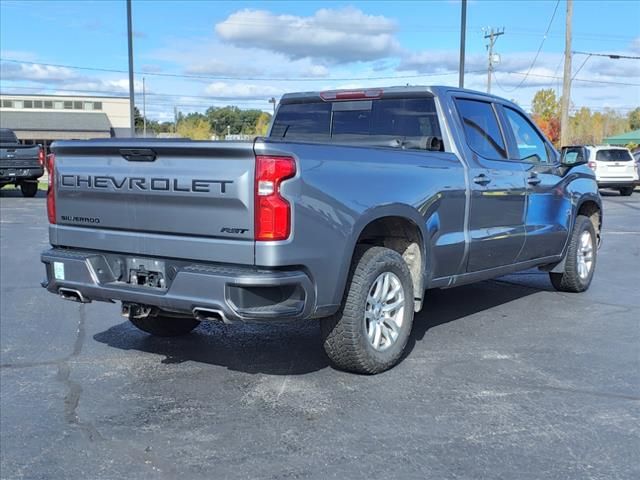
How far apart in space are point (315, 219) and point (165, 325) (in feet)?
7.22

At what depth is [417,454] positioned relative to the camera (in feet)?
11.6

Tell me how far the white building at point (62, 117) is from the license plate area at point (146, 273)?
6407 centimetres

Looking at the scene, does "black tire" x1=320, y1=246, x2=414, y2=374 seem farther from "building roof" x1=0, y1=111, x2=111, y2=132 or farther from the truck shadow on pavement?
"building roof" x1=0, y1=111, x2=111, y2=132

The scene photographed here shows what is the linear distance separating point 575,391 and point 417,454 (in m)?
1.51

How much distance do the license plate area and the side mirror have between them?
15.1 ft

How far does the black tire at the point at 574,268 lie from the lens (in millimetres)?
7262

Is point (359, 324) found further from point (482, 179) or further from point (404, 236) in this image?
point (482, 179)

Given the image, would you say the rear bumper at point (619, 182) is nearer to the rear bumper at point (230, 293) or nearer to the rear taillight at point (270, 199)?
the rear bumper at point (230, 293)

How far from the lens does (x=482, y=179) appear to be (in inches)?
222

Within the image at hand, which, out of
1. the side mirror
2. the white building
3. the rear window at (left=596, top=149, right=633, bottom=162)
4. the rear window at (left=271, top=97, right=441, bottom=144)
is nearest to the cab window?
the side mirror

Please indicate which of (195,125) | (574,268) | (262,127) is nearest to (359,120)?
(574,268)

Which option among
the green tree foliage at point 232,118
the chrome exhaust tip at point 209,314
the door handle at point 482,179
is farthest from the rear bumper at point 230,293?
the green tree foliage at point 232,118

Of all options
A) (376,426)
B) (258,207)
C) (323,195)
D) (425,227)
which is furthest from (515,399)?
(258,207)

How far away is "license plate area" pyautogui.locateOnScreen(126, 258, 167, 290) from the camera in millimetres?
4286
